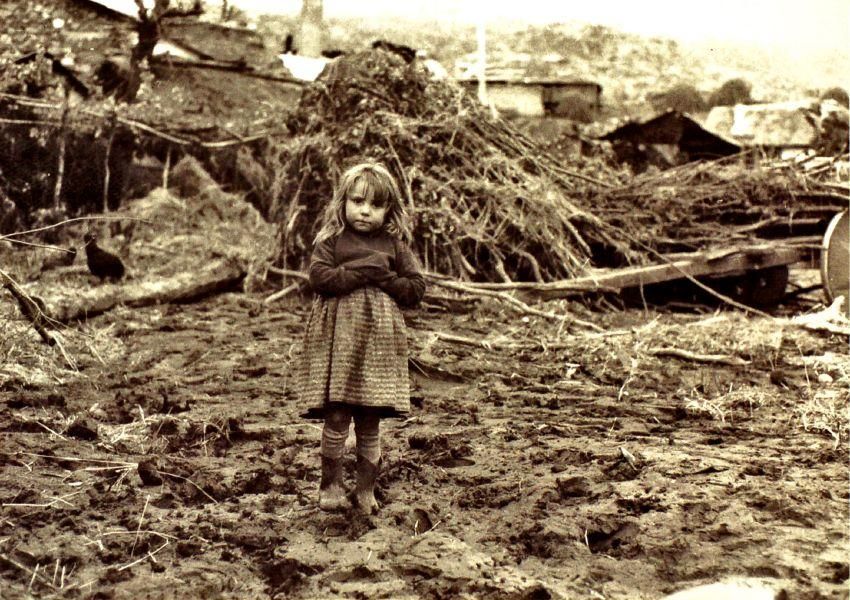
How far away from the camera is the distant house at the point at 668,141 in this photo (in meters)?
13.4

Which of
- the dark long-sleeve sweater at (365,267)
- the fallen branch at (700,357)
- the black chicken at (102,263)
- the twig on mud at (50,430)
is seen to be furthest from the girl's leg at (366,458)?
the black chicken at (102,263)

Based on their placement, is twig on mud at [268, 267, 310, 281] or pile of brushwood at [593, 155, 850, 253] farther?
pile of brushwood at [593, 155, 850, 253]

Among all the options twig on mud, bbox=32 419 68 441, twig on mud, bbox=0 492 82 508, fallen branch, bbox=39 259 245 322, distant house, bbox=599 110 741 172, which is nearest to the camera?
twig on mud, bbox=0 492 82 508

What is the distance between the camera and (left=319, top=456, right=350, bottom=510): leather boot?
9.42 ft

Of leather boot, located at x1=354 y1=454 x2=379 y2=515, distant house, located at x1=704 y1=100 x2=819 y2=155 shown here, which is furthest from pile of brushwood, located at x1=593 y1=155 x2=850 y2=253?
distant house, located at x1=704 y1=100 x2=819 y2=155

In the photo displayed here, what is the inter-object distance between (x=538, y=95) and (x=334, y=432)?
1849 cm

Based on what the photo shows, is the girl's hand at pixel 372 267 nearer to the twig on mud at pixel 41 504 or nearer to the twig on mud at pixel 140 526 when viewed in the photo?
the twig on mud at pixel 140 526

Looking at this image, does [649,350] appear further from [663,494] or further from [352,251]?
[352,251]

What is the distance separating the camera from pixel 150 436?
3.74m

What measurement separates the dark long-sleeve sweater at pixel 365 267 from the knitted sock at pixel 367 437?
17.6 inches

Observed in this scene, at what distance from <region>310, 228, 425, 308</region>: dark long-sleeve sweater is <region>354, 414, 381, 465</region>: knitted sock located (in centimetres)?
45

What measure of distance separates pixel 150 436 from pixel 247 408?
26.5 inches

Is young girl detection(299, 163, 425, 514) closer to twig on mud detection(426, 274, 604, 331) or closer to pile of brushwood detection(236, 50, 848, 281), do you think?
twig on mud detection(426, 274, 604, 331)

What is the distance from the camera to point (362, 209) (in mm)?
2809
